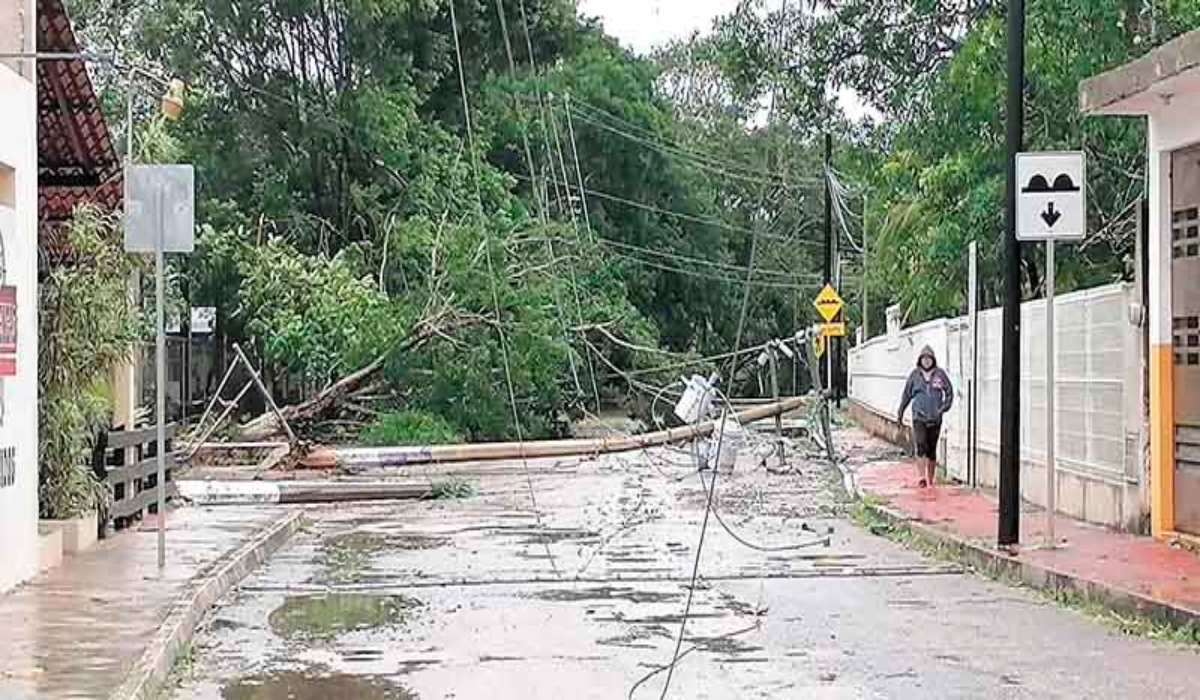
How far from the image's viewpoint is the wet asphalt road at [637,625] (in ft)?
31.0

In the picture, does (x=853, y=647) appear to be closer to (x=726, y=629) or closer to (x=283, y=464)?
(x=726, y=629)

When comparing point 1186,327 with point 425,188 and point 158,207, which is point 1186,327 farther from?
point 425,188

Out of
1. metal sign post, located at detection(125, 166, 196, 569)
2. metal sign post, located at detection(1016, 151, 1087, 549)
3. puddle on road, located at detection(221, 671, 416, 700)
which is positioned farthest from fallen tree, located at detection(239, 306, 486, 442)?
puddle on road, located at detection(221, 671, 416, 700)

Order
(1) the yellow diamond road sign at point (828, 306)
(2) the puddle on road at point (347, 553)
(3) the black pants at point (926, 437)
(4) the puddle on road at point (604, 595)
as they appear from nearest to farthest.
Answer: (4) the puddle on road at point (604, 595)
(2) the puddle on road at point (347, 553)
(3) the black pants at point (926, 437)
(1) the yellow diamond road sign at point (828, 306)

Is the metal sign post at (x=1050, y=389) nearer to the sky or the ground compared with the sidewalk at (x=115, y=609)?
nearer to the sky

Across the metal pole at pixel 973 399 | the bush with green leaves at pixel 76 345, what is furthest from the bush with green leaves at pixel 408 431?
the bush with green leaves at pixel 76 345

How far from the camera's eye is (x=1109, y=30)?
18953mm

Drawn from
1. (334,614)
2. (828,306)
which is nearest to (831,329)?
(828,306)

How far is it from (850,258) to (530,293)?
1502 inches

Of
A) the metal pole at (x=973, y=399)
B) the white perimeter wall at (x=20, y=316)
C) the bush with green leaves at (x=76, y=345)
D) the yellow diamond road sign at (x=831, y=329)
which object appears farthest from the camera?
the yellow diamond road sign at (x=831, y=329)

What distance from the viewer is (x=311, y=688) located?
373 inches

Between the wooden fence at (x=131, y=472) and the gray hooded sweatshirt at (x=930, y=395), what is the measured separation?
9827 millimetres

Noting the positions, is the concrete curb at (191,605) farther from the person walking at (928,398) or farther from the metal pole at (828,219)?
the metal pole at (828,219)

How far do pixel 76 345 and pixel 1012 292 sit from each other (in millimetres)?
8199
